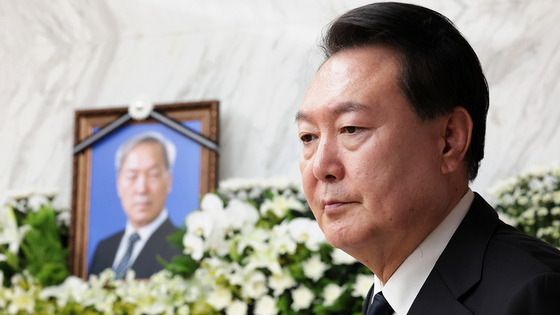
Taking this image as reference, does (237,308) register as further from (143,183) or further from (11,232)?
(11,232)

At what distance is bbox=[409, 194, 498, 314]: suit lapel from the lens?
117 centimetres

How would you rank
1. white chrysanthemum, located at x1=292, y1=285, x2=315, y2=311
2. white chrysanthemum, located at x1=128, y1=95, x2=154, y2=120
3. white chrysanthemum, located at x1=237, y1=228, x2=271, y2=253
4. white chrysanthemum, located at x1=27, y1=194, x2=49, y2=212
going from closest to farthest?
white chrysanthemum, located at x1=292, y1=285, x2=315, y2=311, white chrysanthemum, located at x1=237, y1=228, x2=271, y2=253, white chrysanthemum, located at x1=128, y1=95, x2=154, y2=120, white chrysanthemum, located at x1=27, y1=194, x2=49, y2=212

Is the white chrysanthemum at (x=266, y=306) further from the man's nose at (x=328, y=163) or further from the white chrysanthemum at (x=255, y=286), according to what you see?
the man's nose at (x=328, y=163)

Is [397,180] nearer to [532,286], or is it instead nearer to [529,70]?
[532,286]

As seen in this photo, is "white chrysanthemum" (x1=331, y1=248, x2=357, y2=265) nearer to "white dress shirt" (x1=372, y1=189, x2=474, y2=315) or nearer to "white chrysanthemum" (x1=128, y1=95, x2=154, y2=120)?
"white dress shirt" (x1=372, y1=189, x2=474, y2=315)

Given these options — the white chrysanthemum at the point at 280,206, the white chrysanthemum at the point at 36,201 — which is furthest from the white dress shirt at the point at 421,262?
the white chrysanthemum at the point at 36,201

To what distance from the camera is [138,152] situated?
11.0 feet

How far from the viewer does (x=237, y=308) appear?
256 centimetres

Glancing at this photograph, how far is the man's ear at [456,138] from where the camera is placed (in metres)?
1.28

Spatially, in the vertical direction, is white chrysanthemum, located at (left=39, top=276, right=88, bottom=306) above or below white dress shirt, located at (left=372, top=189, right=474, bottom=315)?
below

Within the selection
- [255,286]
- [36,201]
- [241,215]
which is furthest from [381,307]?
[36,201]

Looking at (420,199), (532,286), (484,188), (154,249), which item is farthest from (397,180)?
(154,249)

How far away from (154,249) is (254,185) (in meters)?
0.55

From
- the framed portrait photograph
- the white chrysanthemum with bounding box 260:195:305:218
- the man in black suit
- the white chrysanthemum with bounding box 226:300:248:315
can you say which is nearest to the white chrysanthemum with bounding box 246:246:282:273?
the white chrysanthemum with bounding box 226:300:248:315
